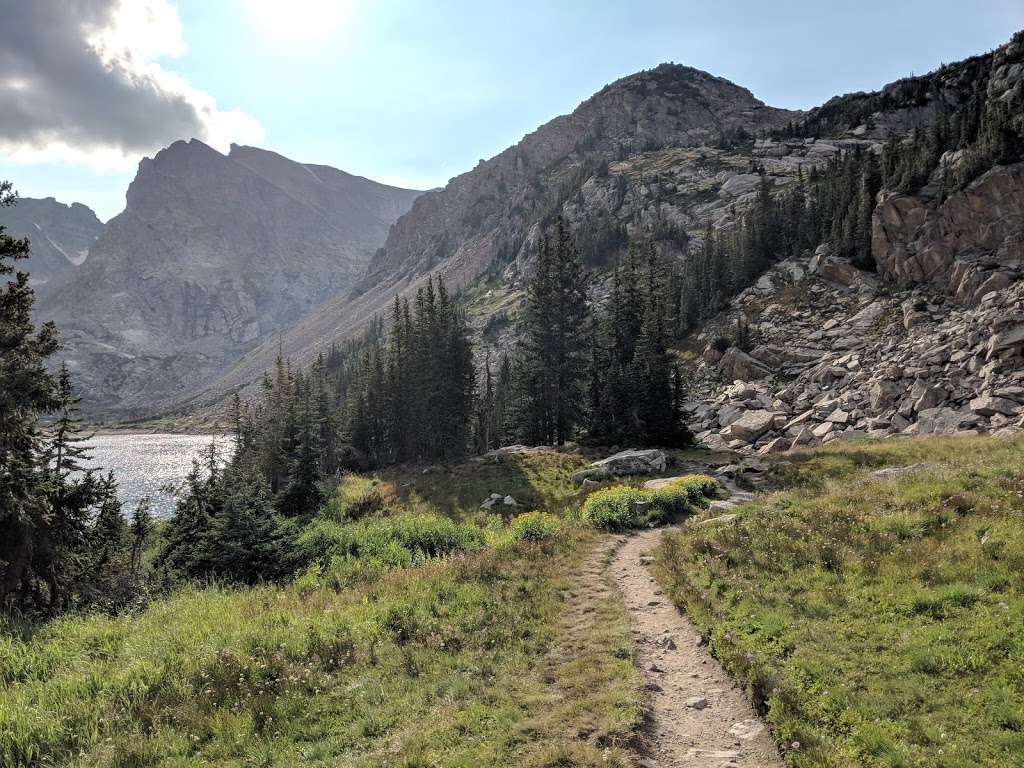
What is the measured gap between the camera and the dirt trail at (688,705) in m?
6.92

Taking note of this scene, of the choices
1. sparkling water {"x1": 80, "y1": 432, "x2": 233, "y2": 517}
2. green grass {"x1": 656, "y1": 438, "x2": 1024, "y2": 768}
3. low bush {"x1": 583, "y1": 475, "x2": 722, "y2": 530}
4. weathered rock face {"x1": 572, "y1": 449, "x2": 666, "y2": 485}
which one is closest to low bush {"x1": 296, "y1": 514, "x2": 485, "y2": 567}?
low bush {"x1": 583, "y1": 475, "x2": 722, "y2": 530}

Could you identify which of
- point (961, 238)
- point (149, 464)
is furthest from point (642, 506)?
point (149, 464)

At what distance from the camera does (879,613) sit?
9.39 meters

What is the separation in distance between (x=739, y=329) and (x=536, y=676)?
66.2m

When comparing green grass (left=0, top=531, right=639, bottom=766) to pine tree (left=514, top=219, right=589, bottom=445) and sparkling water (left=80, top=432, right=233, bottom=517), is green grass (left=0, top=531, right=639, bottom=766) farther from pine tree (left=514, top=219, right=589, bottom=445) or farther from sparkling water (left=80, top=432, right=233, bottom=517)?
sparkling water (left=80, top=432, right=233, bottom=517)

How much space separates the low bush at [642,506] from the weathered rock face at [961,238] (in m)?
44.6

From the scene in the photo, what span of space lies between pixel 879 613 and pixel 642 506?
40.5 feet

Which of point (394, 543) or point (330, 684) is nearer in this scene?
point (330, 684)

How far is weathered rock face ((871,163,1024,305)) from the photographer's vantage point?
48.4m

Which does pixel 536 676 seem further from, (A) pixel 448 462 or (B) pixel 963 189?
(B) pixel 963 189

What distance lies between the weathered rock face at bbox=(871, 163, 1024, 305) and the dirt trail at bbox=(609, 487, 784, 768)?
5564cm

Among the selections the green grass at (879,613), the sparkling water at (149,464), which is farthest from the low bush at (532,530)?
the sparkling water at (149,464)

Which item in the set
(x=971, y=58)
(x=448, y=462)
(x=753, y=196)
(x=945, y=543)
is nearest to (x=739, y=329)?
(x=448, y=462)

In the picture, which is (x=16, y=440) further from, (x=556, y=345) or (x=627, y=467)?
(x=556, y=345)
